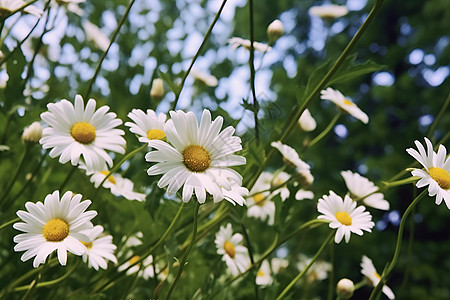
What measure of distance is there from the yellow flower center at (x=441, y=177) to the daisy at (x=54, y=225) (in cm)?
33

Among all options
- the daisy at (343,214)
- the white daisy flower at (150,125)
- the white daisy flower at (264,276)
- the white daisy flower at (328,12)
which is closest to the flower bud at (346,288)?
the daisy at (343,214)

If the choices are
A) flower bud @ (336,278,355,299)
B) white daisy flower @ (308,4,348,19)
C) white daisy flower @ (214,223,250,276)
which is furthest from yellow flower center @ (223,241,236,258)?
white daisy flower @ (308,4,348,19)

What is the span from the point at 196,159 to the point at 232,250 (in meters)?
0.28

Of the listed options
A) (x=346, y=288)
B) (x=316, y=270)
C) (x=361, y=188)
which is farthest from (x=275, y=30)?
(x=316, y=270)

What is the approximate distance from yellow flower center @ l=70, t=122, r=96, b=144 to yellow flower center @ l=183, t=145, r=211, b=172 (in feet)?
0.43

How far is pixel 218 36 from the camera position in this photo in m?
1.59

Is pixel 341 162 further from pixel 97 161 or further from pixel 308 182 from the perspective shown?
pixel 97 161

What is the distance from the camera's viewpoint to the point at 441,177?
0.48m

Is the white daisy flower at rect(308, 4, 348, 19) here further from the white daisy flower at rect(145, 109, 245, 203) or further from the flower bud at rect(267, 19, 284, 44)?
the white daisy flower at rect(145, 109, 245, 203)

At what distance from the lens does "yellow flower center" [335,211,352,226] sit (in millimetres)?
546

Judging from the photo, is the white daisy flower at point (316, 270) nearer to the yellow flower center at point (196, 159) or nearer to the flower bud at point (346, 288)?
the flower bud at point (346, 288)

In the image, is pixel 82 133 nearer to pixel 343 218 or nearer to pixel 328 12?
pixel 343 218

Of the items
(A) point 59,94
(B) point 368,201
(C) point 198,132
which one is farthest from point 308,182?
(A) point 59,94

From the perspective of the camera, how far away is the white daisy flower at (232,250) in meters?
0.64
